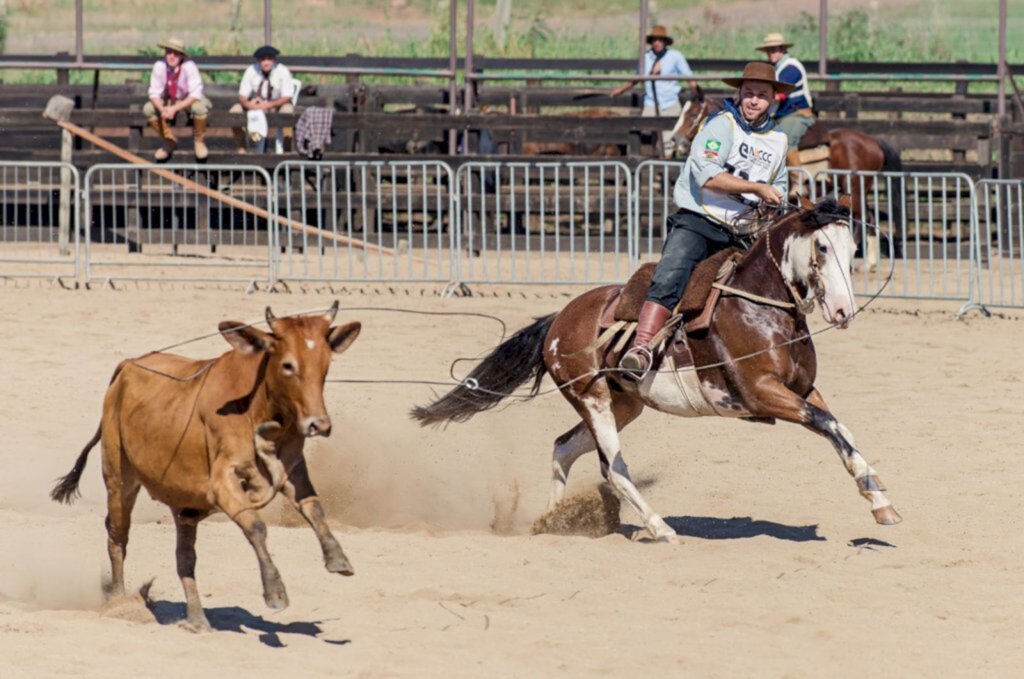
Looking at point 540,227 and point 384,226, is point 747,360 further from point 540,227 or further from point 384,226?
point 384,226

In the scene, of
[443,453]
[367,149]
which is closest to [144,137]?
[367,149]

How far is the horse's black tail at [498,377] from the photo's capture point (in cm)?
880

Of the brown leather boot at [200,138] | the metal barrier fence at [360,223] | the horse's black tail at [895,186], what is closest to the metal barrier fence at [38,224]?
the brown leather boot at [200,138]

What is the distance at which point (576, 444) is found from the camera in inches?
343

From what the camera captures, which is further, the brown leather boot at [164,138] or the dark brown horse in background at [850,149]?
the brown leather boot at [164,138]

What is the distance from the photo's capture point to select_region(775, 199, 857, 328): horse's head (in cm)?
757

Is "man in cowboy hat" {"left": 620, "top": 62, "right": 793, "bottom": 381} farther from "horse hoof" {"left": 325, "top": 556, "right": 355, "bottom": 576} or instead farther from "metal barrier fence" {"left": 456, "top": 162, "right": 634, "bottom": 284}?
"metal barrier fence" {"left": 456, "top": 162, "right": 634, "bottom": 284}

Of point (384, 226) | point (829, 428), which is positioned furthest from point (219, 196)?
point (829, 428)

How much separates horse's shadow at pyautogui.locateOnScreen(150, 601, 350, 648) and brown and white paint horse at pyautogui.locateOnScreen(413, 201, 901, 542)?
2.20 m

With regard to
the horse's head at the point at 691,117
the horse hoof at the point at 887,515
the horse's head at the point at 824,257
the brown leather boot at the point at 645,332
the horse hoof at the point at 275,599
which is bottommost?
the horse hoof at the point at 887,515

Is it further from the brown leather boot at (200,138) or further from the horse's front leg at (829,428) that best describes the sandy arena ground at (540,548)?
the brown leather boot at (200,138)

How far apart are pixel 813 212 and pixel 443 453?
128 inches

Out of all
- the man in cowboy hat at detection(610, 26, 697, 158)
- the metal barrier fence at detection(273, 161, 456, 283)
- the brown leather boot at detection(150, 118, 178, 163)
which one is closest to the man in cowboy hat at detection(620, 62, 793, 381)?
the metal barrier fence at detection(273, 161, 456, 283)

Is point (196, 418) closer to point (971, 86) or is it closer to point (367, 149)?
point (367, 149)
